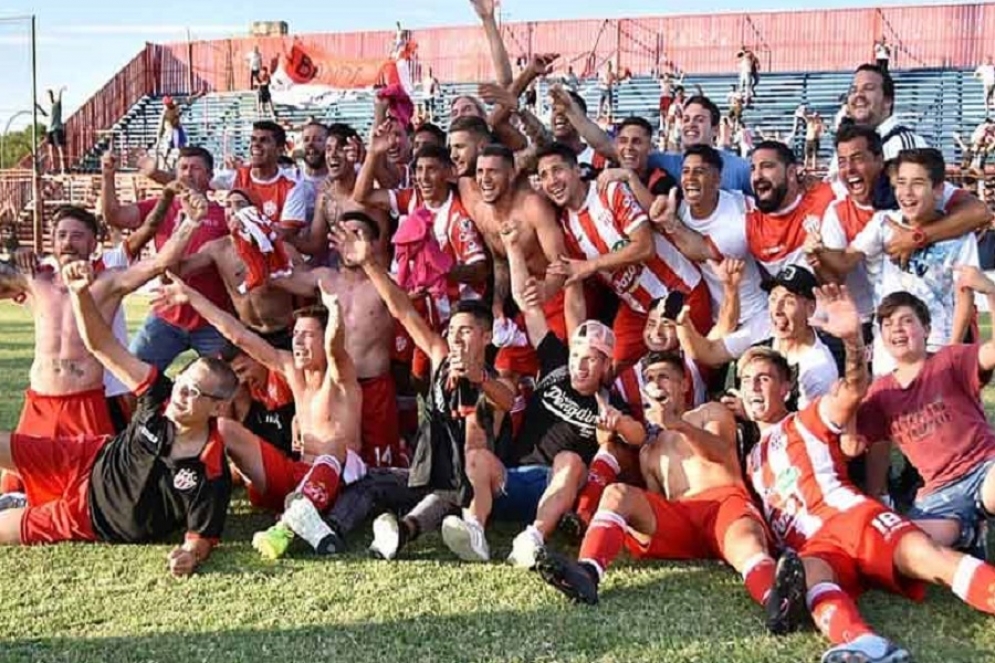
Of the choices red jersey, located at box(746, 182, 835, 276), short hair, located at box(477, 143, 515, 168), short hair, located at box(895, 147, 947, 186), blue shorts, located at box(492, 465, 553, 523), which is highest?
short hair, located at box(477, 143, 515, 168)

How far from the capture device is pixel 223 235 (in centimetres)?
752

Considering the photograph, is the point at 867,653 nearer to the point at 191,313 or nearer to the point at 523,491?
the point at 523,491

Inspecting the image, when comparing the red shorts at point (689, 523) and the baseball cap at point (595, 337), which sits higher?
the baseball cap at point (595, 337)

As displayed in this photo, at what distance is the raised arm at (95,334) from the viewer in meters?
5.51

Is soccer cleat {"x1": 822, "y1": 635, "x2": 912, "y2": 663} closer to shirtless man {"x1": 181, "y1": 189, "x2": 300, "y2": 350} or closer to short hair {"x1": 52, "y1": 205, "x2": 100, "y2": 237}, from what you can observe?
shirtless man {"x1": 181, "y1": 189, "x2": 300, "y2": 350}

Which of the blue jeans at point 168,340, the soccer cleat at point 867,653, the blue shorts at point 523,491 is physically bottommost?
the soccer cleat at point 867,653

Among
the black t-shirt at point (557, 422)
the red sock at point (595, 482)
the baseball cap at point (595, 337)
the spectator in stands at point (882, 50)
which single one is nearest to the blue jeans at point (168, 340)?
the black t-shirt at point (557, 422)

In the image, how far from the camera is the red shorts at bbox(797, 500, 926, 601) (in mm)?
4566

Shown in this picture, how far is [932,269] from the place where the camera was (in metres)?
5.83

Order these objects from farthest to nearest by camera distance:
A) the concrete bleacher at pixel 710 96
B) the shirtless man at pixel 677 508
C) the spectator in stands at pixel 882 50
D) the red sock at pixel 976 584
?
the concrete bleacher at pixel 710 96, the spectator in stands at pixel 882 50, the shirtless man at pixel 677 508, the red sock at pixel 976 584

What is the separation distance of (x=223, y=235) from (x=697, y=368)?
10.7 feet

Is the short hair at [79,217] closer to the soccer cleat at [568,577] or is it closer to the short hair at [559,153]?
the short hair at [559,153]

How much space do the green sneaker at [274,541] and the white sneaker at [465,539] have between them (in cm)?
74

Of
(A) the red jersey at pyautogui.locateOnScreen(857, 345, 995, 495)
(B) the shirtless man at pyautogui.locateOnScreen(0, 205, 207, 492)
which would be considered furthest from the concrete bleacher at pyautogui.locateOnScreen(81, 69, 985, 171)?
(A) the red jersey at pyautogui.locateOnScreen(857, 345, 995, 495)
